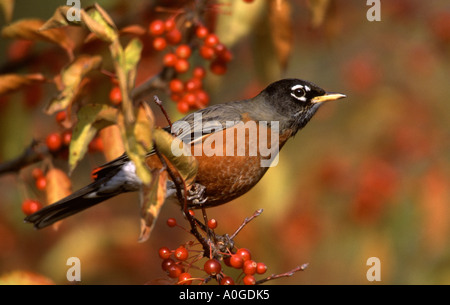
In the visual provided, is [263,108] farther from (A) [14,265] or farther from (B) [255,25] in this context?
(A) [14,265]

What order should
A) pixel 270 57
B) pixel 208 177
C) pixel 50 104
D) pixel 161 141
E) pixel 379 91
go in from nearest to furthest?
pixel 161 141 → pixel 50 104 → pixel 208 177 → pixel 270 57 → pixel 379 91

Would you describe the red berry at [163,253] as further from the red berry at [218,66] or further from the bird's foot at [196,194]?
the red berry at [218,66]

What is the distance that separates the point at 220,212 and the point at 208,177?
1.60 metres

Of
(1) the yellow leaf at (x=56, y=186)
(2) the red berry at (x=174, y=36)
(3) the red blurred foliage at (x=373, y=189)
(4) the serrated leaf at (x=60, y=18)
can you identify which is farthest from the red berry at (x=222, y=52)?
(3) the red blurred foliage at (x=373, y=189)

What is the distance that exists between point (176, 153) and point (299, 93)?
123 cm

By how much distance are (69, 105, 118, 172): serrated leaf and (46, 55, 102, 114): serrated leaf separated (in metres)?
0.12

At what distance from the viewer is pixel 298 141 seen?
14.8ft

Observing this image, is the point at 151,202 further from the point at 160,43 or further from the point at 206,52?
the point at 160,43

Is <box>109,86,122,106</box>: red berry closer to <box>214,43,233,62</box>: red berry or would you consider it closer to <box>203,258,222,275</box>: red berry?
<box>214,43,233,62</box>: red berry

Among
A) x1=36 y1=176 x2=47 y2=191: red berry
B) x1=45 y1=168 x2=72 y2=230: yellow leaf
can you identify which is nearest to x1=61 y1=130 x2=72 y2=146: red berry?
x1=45 y1=168 x2=72 y2=230: yellow leaf

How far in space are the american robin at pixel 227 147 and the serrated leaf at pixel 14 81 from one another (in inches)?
17.4

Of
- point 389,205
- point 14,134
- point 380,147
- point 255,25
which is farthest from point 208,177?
point 380,147

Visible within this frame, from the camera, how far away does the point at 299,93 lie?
254 centimetres

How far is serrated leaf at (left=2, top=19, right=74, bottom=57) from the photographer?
2.13m
